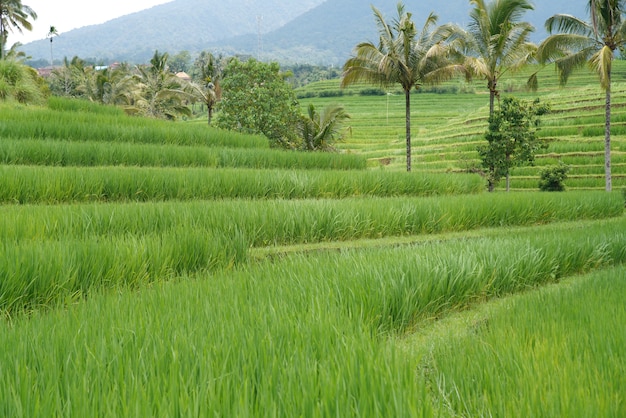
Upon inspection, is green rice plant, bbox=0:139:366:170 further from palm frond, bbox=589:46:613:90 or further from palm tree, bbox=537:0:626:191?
palm tree, bbox=537:0:626:191

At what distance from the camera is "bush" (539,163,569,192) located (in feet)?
55.5

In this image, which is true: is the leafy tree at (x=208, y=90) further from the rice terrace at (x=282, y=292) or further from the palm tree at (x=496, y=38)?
the rice terrace at (x=282, y=292)

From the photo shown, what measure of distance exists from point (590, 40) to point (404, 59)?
5.76 meters

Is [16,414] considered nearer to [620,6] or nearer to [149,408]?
[149,408]

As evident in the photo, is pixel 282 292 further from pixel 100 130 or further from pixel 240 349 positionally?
pixel 100 130

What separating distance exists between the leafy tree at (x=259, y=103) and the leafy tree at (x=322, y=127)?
78 centimetres

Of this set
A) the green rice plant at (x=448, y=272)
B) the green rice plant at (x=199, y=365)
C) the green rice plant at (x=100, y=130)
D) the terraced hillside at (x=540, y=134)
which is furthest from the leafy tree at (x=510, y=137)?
the green rice plant at (x=199, y=365)

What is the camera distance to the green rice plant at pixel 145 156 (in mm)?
7980

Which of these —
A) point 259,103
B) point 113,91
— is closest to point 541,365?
point 259,103

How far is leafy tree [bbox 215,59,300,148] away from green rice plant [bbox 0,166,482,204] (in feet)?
33.6

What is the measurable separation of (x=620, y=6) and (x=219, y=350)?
60.0ft

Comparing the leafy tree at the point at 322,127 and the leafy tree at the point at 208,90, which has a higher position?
the leafy tree at the point at 208,90

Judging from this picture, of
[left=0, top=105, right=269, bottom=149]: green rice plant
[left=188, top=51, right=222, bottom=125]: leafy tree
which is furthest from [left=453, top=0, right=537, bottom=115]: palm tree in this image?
[left=188, top=51, right=222, bottom=125]: leafy tree

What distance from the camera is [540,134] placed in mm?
22969
